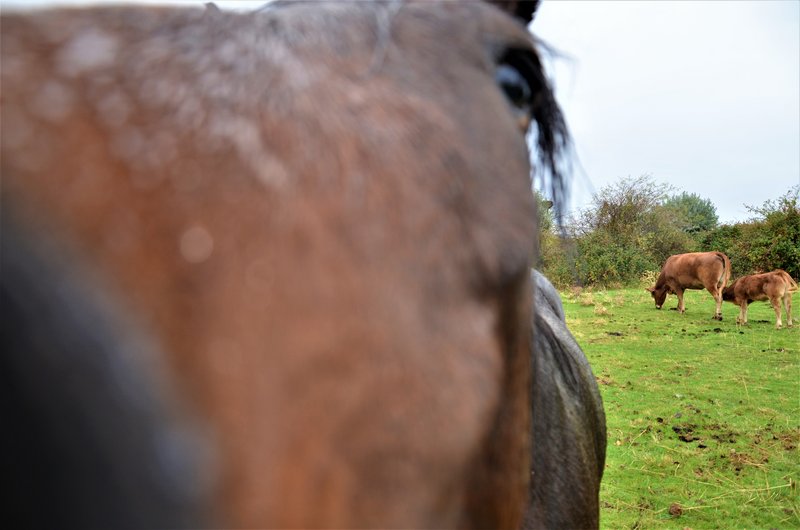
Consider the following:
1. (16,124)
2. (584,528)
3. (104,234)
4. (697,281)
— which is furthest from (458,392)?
(697,281)

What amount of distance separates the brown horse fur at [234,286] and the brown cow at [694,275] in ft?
63.7

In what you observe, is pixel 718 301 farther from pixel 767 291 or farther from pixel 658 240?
pixel 658 240

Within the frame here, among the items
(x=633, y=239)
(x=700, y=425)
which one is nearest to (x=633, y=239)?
(x=633, y=239)

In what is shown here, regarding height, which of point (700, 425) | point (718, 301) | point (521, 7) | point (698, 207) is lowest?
point (700, 425)

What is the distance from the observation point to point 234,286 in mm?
689

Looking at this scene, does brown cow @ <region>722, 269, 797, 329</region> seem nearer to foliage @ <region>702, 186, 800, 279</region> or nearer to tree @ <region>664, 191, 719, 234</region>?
foliage @ <region>702, 186, 800, 279</region>

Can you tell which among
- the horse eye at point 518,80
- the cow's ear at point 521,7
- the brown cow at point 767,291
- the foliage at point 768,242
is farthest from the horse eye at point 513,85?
the foliage at point 768,242

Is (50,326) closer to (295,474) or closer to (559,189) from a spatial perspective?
(295,474)

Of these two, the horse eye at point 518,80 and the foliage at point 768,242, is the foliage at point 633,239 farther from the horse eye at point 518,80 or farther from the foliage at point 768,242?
the horse eye at point 518,80

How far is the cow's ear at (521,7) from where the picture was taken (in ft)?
4.42

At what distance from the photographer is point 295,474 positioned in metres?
0.64

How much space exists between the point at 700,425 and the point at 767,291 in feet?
32.8

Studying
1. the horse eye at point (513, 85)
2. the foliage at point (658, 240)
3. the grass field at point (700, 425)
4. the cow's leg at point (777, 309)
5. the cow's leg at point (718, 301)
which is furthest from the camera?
the foliage at point (658, 240)

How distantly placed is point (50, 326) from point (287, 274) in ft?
1.12
